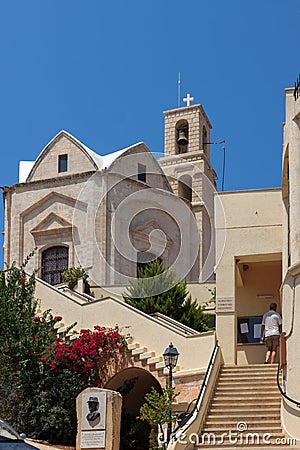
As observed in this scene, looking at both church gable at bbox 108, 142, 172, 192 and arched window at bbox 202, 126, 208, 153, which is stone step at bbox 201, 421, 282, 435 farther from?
arched window at bbox 202, 126, 208, 153

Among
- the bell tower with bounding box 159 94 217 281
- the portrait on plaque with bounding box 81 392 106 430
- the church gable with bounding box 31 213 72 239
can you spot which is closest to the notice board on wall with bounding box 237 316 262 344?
the portrait on plaque with bounding box 81 392 106 430

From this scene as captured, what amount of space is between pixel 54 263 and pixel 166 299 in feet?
38.7

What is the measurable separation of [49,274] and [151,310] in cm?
1217

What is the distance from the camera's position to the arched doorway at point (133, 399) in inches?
948

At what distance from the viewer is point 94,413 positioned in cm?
2069

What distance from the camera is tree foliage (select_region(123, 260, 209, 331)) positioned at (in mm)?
30312

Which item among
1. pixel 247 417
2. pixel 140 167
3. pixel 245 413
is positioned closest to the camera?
pixel 247 417

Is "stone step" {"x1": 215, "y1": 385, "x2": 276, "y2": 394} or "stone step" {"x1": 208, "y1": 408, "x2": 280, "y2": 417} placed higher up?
"stone step" {"x1": 215, "y1": 385, "x2": 276, "y2": 394}

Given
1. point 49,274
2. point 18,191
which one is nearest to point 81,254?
point 49,274

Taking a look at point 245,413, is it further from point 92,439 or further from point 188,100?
point 188,100

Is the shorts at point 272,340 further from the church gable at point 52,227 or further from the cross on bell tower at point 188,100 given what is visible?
the cross on bell tower at point 188,100

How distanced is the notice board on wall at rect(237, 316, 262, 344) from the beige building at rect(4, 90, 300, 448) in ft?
0.10

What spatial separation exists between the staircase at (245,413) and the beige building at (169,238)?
0.48m

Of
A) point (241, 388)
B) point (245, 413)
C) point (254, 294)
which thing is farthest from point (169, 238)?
point (245, 413)
